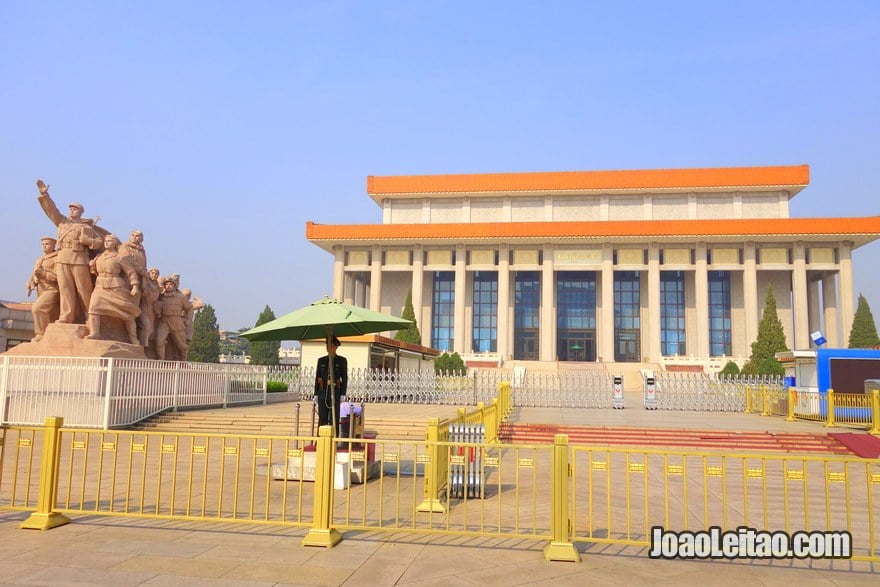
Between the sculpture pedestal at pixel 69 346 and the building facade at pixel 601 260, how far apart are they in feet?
123

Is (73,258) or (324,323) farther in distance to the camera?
(73,258)

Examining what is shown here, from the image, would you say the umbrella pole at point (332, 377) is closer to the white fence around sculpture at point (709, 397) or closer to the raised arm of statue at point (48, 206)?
the raised arm of statue at point (48, 206)

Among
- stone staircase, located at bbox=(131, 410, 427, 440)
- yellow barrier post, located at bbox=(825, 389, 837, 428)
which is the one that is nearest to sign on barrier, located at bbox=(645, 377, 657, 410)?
yellow barrier post, located at bbox=(825, 389, 837, 428)

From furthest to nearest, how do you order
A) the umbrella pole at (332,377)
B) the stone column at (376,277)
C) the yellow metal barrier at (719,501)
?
the stone column at (376,277) → the umbrella pole at (332,377) → the yellow metal barrier at (719,501)

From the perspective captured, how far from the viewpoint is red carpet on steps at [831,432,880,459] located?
42.7ft

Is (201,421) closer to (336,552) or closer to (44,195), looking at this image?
(44,195)

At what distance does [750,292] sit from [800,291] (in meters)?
3.70

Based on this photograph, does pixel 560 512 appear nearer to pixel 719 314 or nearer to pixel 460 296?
pixel 460 296

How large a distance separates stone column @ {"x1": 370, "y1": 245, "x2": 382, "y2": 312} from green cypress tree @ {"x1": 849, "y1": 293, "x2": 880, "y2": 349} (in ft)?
115

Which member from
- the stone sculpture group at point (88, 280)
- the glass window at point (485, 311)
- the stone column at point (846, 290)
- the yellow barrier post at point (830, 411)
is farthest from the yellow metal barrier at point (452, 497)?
the glass window at point (485, 311)

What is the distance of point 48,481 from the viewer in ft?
19.0

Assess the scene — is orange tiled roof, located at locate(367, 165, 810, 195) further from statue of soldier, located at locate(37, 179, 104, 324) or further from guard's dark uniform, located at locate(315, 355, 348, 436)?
guard's dark uniform, located at locate(315, 355, 348, 436)

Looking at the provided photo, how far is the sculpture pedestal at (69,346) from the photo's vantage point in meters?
15.0

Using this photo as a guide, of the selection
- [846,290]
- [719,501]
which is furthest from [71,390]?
[846,290]
